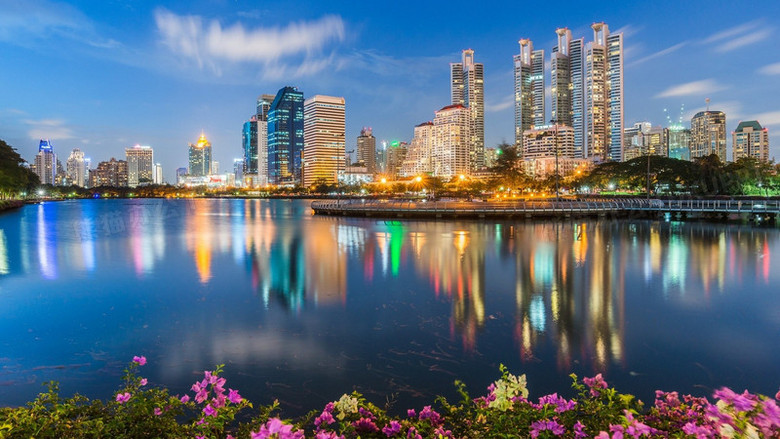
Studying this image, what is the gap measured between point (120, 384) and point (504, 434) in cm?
710

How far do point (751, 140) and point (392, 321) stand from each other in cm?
21950

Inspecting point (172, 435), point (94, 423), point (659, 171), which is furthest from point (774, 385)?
point (659, 171)

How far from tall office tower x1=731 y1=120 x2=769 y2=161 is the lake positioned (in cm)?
19607

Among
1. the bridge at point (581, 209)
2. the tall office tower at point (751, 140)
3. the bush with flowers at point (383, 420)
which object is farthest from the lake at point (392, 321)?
the tall office tower at point (751, 140)

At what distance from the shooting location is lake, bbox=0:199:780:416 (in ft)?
27.6

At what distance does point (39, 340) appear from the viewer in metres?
10.8

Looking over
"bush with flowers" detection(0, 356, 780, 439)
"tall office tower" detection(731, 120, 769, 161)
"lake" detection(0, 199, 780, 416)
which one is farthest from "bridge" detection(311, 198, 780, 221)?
"tall office tower" detection(731, 120, 769, 161)

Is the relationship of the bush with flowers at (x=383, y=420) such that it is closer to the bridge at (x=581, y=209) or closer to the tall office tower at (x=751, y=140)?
the bridge at (x=581, y=209)

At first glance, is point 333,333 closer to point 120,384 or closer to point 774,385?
point 120,384

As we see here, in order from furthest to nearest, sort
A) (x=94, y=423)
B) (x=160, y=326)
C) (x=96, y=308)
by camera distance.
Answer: (x=96, y=308) < (x=160, y=326) < (x=94, y=423)

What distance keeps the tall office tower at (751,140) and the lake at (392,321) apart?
196 m

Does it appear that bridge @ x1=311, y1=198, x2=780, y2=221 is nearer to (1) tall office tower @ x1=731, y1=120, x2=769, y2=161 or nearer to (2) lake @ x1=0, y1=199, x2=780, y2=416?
(2) lake @ x1=0, y1=199, x2=780, y2=416

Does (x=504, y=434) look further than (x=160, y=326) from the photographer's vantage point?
No

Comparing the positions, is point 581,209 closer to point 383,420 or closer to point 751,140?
point 383,420
